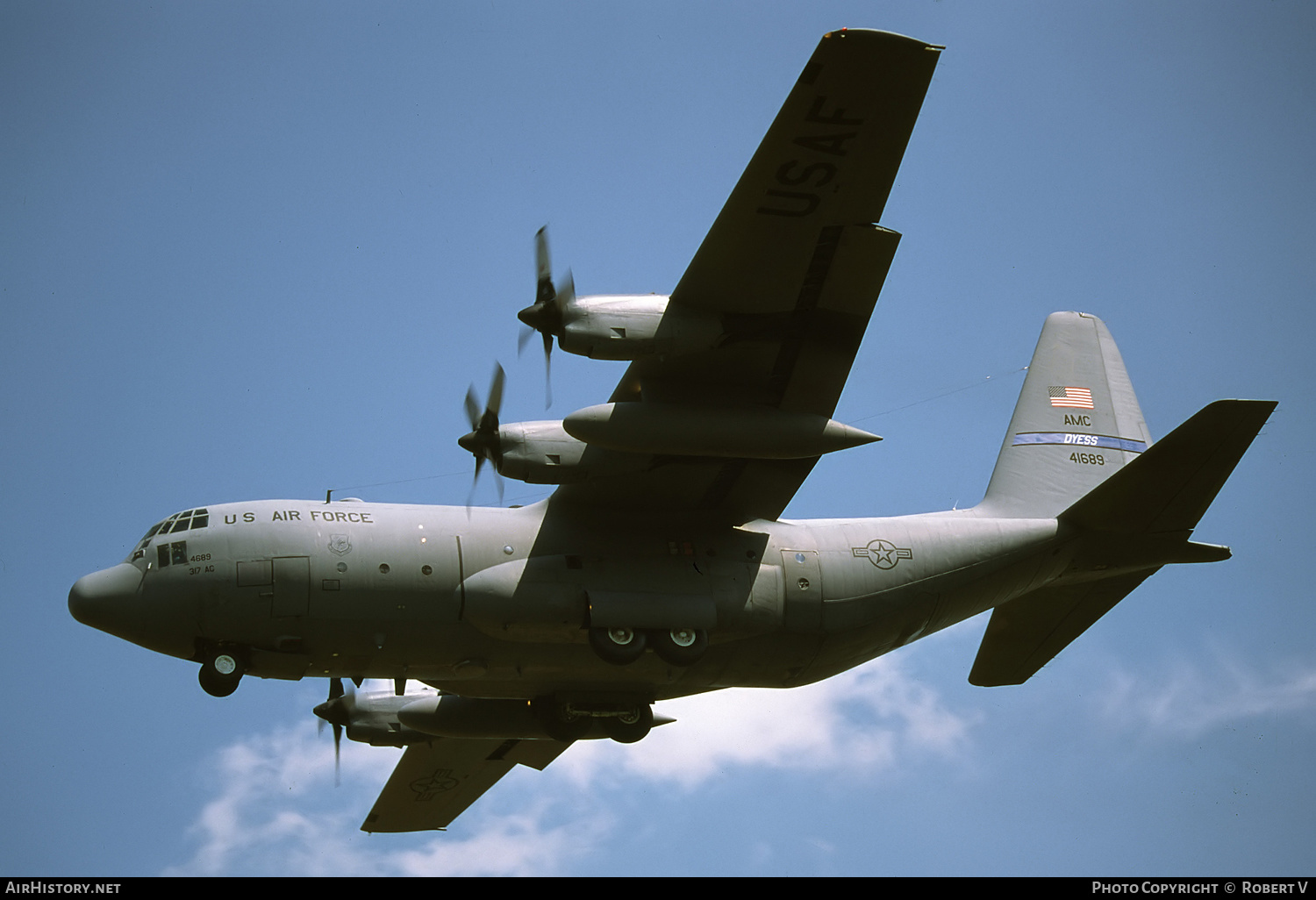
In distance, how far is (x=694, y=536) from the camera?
17078mm

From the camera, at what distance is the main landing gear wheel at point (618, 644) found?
15852mm

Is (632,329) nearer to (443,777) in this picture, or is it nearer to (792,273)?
(792,273)

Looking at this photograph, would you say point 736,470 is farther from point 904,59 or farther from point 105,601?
point 105,601

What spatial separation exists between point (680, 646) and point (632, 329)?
407cm

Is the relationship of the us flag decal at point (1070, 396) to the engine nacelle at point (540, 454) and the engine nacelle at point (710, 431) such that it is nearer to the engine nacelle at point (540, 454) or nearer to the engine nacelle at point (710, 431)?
the engine nacelle at point (710, 431)

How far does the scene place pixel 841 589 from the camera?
1697 centimetres

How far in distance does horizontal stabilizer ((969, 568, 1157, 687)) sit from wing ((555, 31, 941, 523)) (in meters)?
4.27

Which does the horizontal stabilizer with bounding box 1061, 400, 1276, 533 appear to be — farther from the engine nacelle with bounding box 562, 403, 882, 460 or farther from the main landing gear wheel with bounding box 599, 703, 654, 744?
the main landing gear wheel with bounding box 599, 703, 654, 744

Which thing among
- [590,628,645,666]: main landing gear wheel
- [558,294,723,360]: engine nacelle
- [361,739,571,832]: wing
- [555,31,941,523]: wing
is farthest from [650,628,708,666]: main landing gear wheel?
[361,739,571,832]: wing

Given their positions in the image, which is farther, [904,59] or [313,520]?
[313,520]
